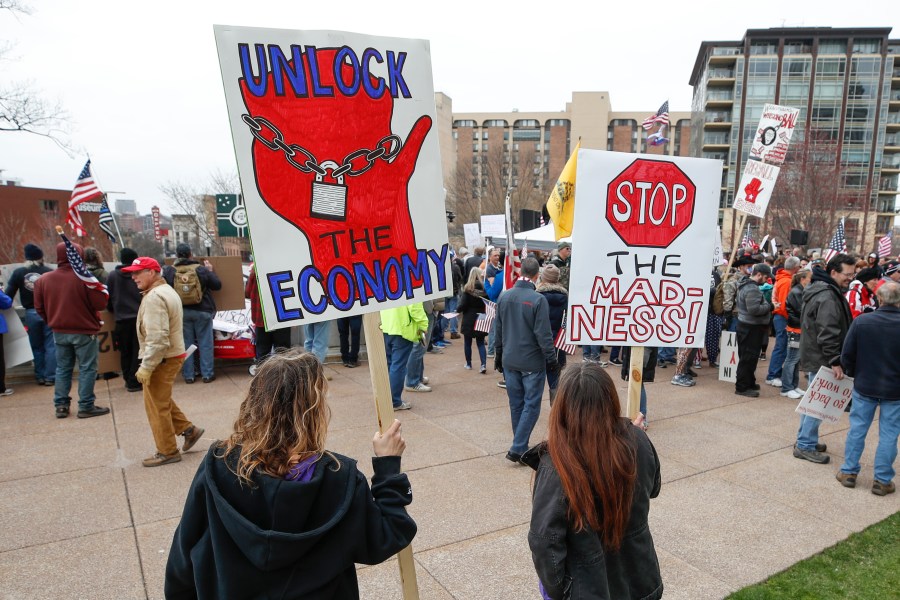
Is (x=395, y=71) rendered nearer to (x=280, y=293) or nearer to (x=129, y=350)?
(x=280, y=293)

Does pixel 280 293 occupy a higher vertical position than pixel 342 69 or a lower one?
lower

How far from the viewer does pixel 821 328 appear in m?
5.96

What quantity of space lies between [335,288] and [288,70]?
0.93 metres

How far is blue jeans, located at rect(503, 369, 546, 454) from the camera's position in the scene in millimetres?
5410

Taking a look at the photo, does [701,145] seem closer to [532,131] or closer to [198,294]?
[532,131]

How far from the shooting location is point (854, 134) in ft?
229

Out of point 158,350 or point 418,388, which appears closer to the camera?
point 158,350

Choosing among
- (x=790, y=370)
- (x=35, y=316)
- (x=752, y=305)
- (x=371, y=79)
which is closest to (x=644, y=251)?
(x=371, y=79)

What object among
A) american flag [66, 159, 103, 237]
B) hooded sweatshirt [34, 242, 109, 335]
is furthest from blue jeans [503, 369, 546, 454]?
american flag [66, 159, 103, 237]

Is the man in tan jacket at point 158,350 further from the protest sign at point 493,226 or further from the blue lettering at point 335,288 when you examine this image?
the protest sign at point 493,226

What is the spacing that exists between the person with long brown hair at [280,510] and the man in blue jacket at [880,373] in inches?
190

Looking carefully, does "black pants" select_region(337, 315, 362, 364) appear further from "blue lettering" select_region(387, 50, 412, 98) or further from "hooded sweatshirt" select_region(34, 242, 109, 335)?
"blue lettering" select_region(387, 50, 412, 98)

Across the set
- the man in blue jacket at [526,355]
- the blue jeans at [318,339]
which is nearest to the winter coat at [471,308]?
the blue jeans at [318,339]

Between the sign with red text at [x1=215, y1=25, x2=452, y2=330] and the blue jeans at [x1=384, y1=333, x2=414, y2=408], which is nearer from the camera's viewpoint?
the sign with red text at [x1=215, y1=25, x2=452, y2=330]
